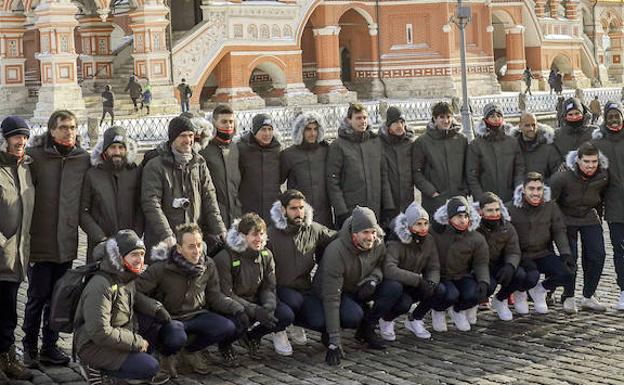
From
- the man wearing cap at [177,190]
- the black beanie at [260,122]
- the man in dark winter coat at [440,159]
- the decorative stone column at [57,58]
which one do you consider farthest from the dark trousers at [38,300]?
the decorative stone column at [57,58]

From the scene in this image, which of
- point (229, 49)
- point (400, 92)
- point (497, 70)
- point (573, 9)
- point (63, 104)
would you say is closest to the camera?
point (63, 104)

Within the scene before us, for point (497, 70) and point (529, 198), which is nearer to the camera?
point (529, 198)

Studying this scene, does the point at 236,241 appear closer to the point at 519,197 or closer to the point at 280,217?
the point at 280,217

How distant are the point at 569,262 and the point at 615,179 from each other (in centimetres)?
111

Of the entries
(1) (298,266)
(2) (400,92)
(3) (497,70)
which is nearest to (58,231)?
(1) (298,266)

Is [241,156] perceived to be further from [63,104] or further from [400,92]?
[400,92]

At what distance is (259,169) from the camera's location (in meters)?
10.2

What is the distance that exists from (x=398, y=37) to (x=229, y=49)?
8.16 meters

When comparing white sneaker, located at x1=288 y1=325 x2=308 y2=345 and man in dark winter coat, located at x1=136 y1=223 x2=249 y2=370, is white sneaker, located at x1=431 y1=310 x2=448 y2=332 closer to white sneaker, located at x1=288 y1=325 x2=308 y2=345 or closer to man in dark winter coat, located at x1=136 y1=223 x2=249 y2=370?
white sneaker, located at x1=288 y1=325 x2=308 y2=345

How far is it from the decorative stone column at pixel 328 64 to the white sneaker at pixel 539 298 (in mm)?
27938

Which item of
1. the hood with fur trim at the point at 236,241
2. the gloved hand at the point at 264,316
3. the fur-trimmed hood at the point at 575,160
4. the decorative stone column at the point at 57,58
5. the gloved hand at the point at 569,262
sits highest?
the decorative stone column at the point at 57,58

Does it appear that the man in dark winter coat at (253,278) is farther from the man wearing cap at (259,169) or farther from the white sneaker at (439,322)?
the white sneaker at (439,322)

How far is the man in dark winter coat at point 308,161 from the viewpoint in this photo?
10227mm

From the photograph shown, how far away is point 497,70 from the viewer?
1822 inches
